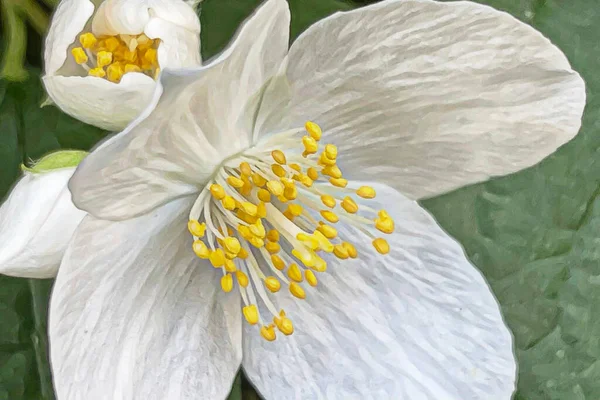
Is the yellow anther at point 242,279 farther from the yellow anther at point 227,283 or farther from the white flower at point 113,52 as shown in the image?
the white flower at point 113,52

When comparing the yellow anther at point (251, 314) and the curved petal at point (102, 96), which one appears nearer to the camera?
the curved petal at point (102, 96)

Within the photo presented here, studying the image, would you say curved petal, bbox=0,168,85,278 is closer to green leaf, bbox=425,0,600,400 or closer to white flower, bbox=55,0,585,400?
white flower, bbox=55,0,585,400

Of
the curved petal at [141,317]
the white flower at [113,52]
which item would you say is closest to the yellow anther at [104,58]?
the white flower at [113,52]

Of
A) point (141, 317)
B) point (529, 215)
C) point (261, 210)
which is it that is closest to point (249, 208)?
point (261, 210)

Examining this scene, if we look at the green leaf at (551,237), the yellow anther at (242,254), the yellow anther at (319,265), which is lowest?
the green leaf at (551,237)

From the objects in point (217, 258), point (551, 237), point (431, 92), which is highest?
point (431, 92)

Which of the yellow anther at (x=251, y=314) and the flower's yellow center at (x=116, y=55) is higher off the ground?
the flower's yellow center at (x=116, y=55)

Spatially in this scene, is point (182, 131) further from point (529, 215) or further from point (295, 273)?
point (529, 215)
